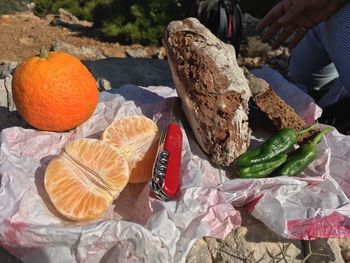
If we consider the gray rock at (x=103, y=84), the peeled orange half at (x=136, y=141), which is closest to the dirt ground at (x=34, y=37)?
the gray rock at (x=103, y=84)

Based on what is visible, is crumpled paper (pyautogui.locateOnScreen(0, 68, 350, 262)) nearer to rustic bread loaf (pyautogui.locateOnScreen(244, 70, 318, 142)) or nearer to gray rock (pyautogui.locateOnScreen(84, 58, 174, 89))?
rustic bread loaf (pyautogui.locateOnScreen(244, 70, 318, 142))

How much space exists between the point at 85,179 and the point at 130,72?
227cm

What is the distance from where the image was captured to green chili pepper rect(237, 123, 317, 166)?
8.64 ft

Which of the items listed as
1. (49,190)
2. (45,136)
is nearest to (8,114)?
(45,136)

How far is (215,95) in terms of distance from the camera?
2.62m

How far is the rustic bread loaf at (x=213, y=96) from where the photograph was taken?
2.62m

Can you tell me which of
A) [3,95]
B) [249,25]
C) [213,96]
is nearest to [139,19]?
[249,25]

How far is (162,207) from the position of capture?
2.27 m

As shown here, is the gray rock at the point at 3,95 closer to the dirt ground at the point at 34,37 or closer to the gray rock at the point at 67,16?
the dirt ground at the point at 34,37

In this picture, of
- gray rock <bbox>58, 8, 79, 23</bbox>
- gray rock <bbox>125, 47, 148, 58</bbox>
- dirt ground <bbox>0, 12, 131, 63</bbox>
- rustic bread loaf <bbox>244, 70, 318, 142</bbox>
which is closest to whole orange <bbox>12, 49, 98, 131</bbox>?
rustic bread loaf <bbox>244, 70, 318, 142</bbox>

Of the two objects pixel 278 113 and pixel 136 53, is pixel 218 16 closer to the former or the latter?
pixel 278 113

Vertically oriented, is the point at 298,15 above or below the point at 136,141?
above

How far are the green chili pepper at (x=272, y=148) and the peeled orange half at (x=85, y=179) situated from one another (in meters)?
0.70

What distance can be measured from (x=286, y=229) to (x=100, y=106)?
4.68 feet
